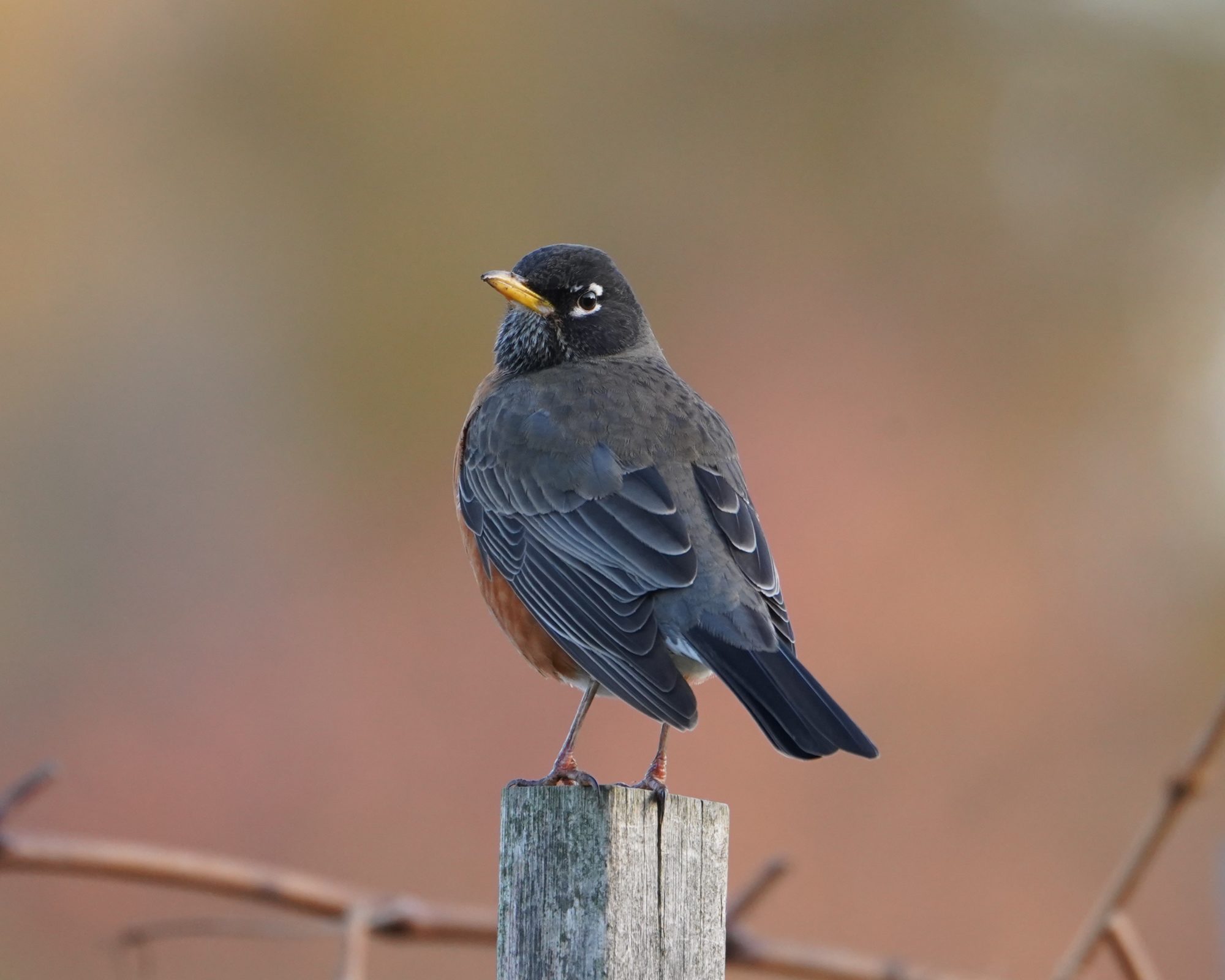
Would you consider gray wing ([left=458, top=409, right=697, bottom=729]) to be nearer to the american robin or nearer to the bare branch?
the american robin

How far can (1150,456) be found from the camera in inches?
489

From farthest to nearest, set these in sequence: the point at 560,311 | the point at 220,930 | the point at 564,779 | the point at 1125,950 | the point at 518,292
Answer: the point at 560,311, the point at 518,292, the point at 564,779, the point at 220,930, the point at 1125,950

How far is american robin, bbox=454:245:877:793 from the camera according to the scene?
3.39 m

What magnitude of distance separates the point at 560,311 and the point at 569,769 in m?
1.97

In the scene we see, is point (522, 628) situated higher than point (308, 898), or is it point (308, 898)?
point (522, 628)

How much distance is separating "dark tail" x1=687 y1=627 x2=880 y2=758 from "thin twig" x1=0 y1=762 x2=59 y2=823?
1.40 meters

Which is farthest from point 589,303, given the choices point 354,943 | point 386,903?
point 354,943

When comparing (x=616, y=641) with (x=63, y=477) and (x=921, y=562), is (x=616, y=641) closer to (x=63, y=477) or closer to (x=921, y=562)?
(x=921, y=562)

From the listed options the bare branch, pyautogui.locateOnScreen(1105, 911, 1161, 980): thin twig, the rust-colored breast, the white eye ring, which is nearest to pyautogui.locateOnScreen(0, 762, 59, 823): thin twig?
the bare branch

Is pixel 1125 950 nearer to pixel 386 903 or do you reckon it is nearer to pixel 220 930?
pixel 386 903

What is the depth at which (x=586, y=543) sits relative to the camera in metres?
4.06

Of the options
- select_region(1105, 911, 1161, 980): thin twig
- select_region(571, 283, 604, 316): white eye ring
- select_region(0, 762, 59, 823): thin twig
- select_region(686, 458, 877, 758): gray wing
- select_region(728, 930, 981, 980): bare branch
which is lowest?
select_region(1105, 911, 1161, 980): thin twig

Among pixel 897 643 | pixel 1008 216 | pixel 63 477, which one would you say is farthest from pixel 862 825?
pixel 1008 216

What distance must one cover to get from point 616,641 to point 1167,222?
500 inches
